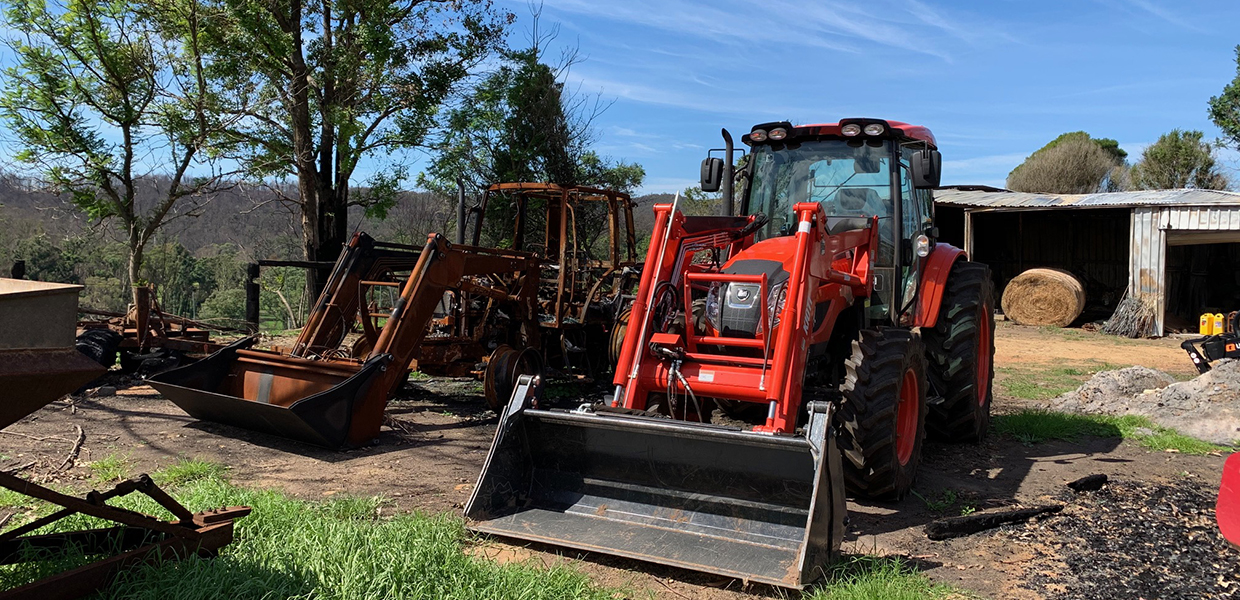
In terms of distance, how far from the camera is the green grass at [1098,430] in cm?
694

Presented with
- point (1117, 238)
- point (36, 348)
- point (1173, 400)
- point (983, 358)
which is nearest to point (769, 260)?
point (983, 358)

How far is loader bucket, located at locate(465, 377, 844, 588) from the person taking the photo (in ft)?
12.7

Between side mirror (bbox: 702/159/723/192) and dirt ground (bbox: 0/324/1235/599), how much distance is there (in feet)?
8.10

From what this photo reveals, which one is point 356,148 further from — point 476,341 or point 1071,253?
point 1071,253

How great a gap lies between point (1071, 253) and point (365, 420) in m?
20.1

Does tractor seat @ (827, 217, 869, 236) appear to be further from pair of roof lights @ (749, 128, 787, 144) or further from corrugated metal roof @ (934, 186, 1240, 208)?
corrugated metal roof @ (934, 186, 1240, 208)

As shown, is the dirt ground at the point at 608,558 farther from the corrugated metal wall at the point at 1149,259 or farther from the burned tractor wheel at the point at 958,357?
the corrugated metal wall at the point at 1149,259

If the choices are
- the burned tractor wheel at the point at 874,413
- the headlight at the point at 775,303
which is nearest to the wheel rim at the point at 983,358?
the burned tractor wheel at the point at 874,413

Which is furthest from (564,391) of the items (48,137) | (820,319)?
(48,137)

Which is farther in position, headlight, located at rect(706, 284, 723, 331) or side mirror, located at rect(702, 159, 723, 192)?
side mirror, located at rect(702, 159, 723, 192)

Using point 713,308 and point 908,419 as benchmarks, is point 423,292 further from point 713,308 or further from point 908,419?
point 908,419

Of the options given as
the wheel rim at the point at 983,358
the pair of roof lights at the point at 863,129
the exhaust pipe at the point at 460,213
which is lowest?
the wheel rim at the point at 983,358

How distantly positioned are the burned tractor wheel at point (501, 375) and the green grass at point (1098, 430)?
4.38 metres

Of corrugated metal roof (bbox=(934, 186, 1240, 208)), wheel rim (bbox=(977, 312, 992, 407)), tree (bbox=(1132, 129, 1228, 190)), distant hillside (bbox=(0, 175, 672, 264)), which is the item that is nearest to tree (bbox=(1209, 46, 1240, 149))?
tree (bbox=(1132, 129, 1228, 190))
